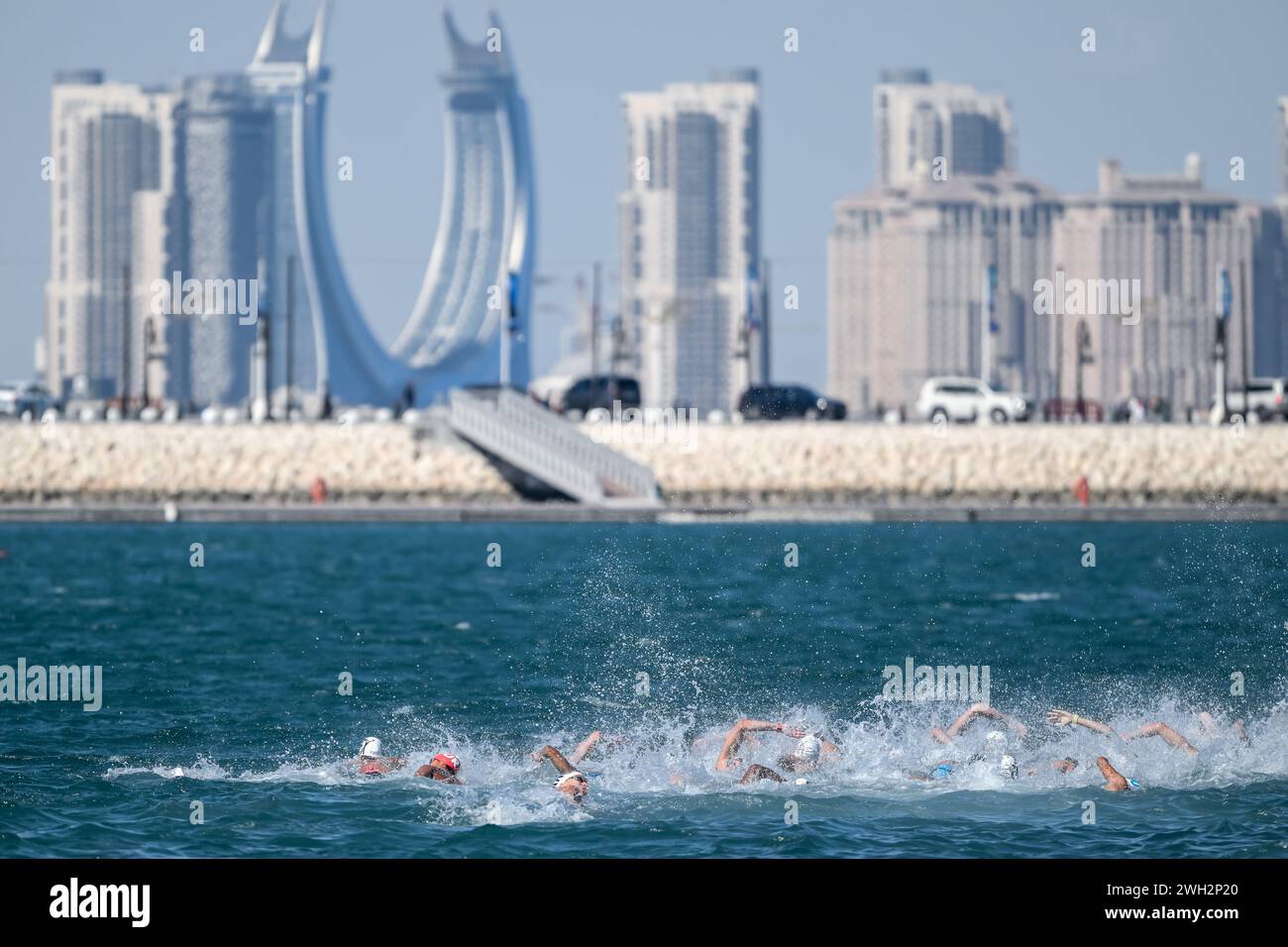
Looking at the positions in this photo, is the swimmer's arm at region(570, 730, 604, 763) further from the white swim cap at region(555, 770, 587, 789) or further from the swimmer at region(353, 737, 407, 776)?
the swimmer at region(353, 737, 407, 776)

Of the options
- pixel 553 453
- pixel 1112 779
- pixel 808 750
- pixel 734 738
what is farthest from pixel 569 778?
pixel 553 453

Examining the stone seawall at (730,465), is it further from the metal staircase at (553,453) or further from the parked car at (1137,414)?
the parked car at (1137,414)

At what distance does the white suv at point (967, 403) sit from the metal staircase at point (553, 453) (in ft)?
56.9

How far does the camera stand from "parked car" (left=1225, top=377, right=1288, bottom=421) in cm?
8281

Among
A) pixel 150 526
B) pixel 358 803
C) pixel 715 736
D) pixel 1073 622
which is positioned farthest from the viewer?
pixel 150 526

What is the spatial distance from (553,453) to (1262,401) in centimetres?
2909

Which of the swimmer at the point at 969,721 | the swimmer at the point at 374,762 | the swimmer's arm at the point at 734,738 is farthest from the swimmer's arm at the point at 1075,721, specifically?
the swimmer at the point at 374,762

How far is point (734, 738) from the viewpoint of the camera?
2328 cm

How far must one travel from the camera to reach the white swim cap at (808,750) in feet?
76.2

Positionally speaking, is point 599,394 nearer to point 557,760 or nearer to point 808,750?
point 808,750

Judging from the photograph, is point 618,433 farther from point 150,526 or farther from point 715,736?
point 715,736
